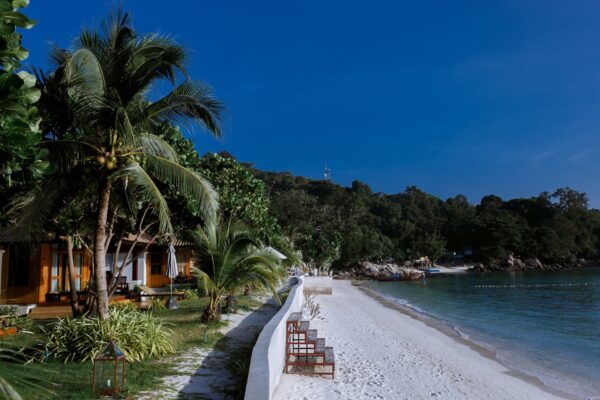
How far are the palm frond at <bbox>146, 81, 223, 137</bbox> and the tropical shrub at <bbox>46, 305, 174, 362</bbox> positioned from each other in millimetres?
3804

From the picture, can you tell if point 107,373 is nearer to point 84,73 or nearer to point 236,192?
point 84,73

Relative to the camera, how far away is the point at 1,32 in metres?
2.00

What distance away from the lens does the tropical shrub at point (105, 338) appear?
7.14 meters

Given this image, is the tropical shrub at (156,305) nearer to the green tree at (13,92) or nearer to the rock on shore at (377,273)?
the green tree at (13,92)

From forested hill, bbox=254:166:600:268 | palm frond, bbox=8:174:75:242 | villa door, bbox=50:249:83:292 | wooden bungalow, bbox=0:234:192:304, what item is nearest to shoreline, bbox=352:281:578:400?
palm frond, bbox=8:174:75:242

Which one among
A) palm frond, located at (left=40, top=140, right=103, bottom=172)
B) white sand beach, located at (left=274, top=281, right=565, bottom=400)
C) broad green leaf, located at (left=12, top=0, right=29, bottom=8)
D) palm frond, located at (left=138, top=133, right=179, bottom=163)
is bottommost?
white sand beach, located at (left=274, top=281, right=565, bottom=400)

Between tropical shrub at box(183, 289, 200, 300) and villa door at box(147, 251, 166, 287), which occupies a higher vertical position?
villa door at box(147, 251, 166, 287)

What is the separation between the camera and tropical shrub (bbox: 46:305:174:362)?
7145 mm

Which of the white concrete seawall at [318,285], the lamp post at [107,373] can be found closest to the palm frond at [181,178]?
the lamp post at [107,373]

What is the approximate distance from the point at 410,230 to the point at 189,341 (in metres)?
85.5

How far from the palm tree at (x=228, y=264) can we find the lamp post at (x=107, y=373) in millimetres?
4814

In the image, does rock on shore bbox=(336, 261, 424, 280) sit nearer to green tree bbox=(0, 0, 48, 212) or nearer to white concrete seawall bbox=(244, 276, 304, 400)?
white concrete seawall bbox=(244, 276, 304, 400)

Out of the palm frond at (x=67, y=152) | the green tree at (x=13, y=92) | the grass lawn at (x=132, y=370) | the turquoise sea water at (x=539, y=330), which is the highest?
the palm frond at (x=67, y=152)

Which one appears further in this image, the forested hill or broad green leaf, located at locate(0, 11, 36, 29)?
the forested hill
